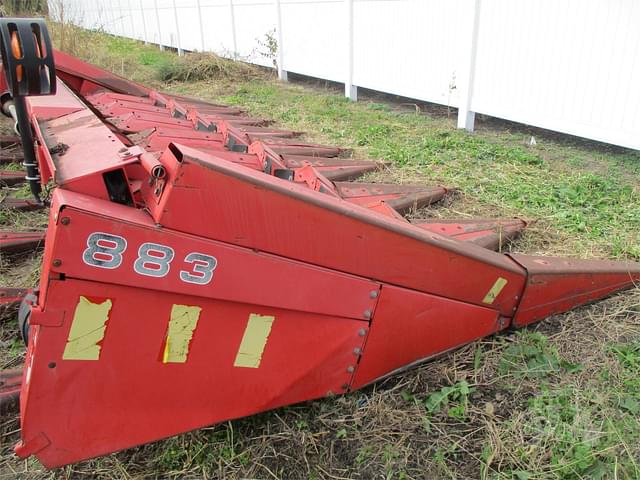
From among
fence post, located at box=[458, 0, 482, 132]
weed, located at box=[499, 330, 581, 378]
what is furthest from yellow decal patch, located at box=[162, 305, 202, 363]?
fence post, located at box=[458, 0, 482, 132]

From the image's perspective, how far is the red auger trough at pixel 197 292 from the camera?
1467mm

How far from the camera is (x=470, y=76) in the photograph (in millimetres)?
5898

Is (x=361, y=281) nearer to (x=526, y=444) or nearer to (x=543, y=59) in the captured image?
(x=526, y=444)

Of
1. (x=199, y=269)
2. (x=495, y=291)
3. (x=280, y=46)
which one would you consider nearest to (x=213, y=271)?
(x=199, y=269)

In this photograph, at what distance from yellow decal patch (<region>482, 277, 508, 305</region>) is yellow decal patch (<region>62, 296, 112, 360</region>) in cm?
139

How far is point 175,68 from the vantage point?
403 inches

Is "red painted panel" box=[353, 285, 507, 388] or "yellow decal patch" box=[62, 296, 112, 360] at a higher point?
"yellow decal patch" box=[62, 296, 112, 360]

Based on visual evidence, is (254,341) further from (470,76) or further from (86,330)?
(470,76)

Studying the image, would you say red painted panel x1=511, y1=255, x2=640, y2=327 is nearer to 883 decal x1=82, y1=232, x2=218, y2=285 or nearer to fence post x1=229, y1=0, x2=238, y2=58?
883 decal x1=82, y1=232, x2=218, y2=285

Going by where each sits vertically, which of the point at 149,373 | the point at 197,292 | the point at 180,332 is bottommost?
the point at 149,373

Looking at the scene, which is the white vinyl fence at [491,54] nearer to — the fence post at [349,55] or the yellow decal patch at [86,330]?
the fence post at [349,55]

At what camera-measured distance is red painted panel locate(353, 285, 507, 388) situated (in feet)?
6.29

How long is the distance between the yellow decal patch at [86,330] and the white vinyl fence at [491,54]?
461 cm

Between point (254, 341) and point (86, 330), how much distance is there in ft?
1.62
